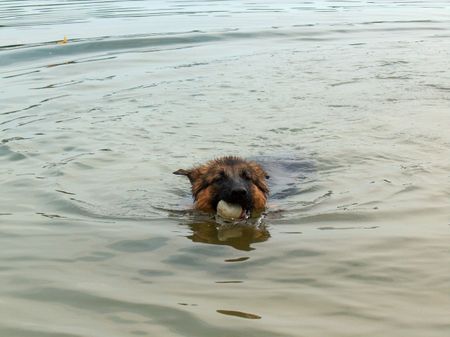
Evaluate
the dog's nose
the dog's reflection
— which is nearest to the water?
the dog's reflection

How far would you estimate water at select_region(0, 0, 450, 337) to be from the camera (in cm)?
518

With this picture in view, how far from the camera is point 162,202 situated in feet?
27.7

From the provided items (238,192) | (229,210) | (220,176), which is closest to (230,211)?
(229,210)

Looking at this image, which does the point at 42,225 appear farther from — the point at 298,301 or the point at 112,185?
the point at 298,301

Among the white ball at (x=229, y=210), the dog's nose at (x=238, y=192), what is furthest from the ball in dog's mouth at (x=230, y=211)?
the dog's nose at (x=238, y=192)

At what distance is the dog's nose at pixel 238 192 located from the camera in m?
7.51

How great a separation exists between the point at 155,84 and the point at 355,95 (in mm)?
3890

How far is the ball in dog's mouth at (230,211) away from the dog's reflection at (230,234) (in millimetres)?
141

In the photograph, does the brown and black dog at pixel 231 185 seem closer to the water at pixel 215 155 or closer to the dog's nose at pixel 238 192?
the dog's nose at pixel 238 192

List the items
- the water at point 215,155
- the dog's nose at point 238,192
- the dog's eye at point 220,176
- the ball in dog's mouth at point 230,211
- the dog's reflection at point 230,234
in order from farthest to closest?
the dog's eye at point 220,176 → the ball in dog's mouth at point 230,211 → the dog's nose at point 238,192 → the dog's reflection at point 230,234 → the water at point 215,155

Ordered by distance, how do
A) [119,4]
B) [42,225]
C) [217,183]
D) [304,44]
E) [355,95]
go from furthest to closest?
[119,4] → [304,44] → [355,95] → [217,183] → [42,225]

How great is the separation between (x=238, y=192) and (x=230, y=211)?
23cm

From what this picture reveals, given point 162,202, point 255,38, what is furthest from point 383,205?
point 255,38

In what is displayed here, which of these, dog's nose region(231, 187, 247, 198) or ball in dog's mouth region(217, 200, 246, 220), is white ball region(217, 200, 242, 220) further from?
dog's nose region(231, 187, 247, 198)
